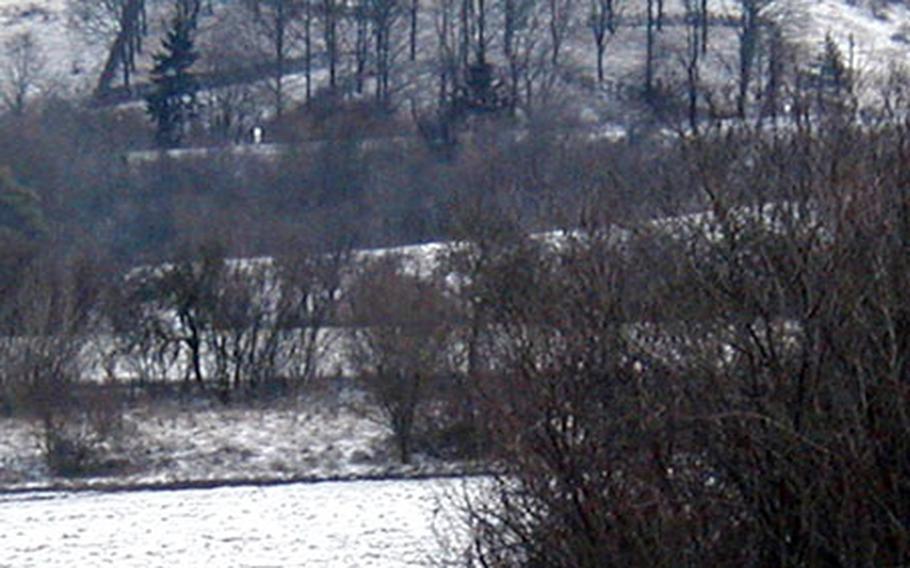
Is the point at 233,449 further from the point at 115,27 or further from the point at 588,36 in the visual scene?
the point at 115,27

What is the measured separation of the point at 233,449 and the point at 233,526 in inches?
248

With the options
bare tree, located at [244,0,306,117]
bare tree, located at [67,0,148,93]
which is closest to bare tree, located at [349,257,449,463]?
bare tree, located at [244,0,306,117]

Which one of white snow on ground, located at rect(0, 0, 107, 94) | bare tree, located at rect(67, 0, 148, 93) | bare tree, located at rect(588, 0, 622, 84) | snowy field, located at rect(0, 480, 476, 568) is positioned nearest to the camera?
snowy field, located at rect(0, 480, 476, 568)

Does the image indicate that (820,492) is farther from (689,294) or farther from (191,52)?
(191,52)

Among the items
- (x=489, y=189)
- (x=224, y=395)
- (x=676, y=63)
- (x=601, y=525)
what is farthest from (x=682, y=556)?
(x=676, y=63)

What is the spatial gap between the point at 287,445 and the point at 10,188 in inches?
642

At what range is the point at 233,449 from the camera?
28281 mm

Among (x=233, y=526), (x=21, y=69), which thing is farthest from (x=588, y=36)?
(x=233, y=526)

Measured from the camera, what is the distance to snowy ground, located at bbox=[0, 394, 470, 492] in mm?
27172

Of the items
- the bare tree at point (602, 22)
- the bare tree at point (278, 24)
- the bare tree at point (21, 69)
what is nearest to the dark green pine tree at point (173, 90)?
the bare tree at point (278, 24)

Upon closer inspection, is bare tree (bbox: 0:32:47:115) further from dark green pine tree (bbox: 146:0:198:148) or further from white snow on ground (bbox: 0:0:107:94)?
dark green pine tree (bbox: 146:0:198:148)

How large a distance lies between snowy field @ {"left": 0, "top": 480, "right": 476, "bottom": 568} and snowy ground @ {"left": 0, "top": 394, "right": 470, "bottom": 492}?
3.02 feet

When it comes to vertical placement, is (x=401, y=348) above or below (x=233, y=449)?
above

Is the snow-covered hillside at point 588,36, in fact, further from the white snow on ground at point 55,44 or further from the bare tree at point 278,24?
the bare tree at point 278,24
